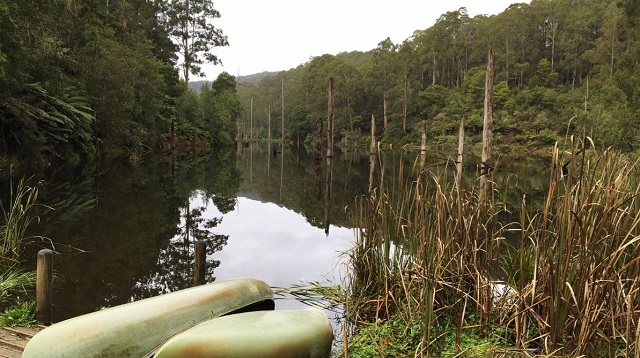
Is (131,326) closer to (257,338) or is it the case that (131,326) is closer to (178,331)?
(178,331)

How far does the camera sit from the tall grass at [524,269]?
216cm

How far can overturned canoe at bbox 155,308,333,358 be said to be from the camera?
2492 millimetres

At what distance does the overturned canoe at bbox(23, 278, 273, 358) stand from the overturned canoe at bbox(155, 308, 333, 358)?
0.25 meters

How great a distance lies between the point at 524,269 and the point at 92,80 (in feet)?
62.7

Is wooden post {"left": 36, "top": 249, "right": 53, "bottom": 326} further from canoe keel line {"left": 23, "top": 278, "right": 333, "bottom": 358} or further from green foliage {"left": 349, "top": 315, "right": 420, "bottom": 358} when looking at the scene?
green foliage {"left": 349, "top": 315, "right": 420, "bottom": 358}

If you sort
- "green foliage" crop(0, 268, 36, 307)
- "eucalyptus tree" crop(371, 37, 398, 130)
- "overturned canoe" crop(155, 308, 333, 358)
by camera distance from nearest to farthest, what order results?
"overturned canoe" crop(155, 308, 333, 358) → "green foliage" crop(0, 268, 36, 307) → "eucalyptus tree" crop(371, 37, 398, 130)

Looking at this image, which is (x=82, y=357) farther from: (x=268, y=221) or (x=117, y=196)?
(x=117, y=196)

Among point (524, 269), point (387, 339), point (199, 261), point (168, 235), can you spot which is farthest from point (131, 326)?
point (168, 235)

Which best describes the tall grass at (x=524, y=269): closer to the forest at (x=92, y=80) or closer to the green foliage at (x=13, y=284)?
the green foliage at (x=13, y=284)

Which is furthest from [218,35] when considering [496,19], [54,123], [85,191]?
→ [496,19]

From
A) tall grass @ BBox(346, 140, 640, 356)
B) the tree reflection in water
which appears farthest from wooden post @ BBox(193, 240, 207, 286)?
tall grass @ BBox(346, 140, 640, 356)

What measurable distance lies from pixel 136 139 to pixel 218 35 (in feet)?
A: 60.7

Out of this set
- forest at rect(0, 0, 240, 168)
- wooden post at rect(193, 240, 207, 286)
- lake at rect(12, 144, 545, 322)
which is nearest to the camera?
wooden post at rect(193, 240, 207, 286)

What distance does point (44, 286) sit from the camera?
10.7 feet
